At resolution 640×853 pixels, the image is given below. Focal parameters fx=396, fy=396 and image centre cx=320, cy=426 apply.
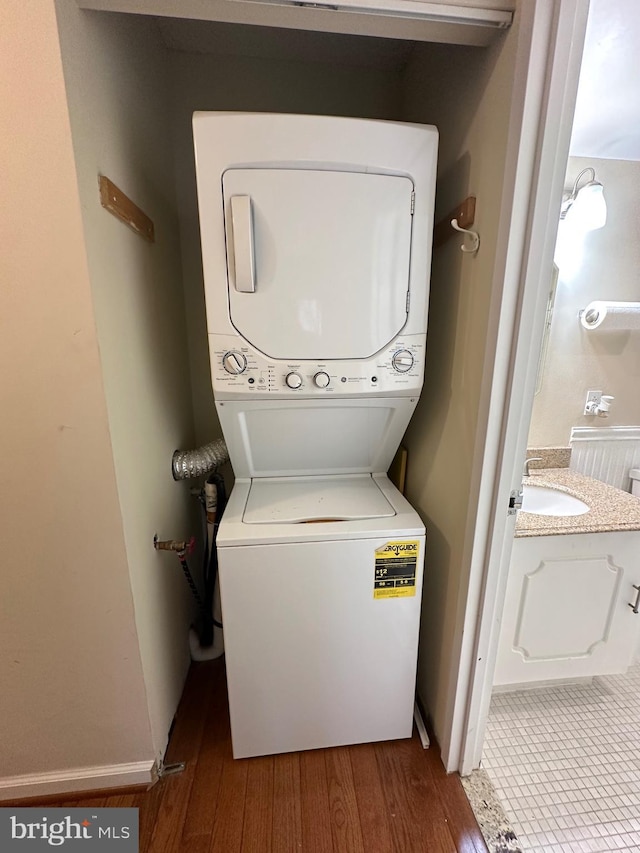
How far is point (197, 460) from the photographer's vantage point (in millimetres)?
1444

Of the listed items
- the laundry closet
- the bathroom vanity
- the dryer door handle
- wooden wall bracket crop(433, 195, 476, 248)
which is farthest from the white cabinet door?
the dryer door handle

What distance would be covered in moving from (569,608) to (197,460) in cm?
143

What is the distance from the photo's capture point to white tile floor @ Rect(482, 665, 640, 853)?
3.75ft

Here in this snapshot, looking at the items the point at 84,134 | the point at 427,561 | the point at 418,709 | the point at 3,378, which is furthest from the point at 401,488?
the point at 84,134

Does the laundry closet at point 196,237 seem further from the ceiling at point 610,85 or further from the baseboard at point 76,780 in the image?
the ceiling at point 610,85

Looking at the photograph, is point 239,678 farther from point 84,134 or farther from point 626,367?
point 626,367

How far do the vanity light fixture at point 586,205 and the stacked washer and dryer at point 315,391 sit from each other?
89 centimetres

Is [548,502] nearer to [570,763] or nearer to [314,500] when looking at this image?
[570,763]

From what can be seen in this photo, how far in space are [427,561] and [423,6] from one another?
1.51 meters

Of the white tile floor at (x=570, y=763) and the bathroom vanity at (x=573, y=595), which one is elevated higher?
the bathroom vanity at (x=573, y=595)

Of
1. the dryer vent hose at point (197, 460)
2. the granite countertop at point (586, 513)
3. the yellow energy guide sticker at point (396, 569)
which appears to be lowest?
the yellow energy guide sticker at point (396, 569)

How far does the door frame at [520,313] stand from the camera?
800mm

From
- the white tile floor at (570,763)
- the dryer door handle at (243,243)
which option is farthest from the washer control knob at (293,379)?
the white tile floor at (570,763)

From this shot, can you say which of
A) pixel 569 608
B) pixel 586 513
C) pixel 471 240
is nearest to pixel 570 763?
pixel 569 608
